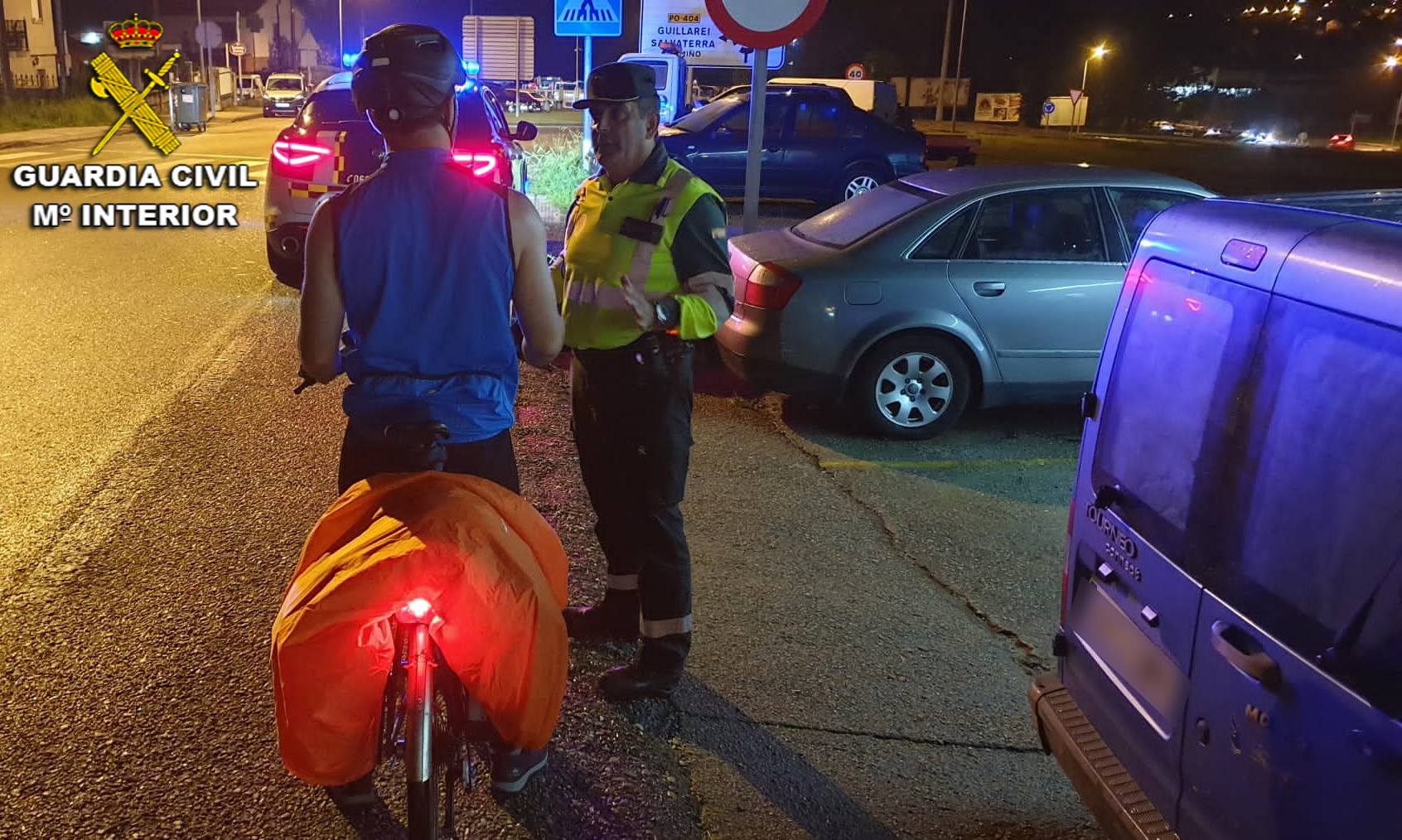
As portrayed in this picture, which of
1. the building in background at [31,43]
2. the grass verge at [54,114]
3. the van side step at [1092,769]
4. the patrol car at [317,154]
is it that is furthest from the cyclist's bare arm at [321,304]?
the building in background at [31,43]

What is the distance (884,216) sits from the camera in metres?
6.74

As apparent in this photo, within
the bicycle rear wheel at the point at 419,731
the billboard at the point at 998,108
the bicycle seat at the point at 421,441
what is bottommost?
the bicycle rear wheel at the point at 419,731

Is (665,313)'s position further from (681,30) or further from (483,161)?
(681,30)

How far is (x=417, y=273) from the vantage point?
8.36 ft

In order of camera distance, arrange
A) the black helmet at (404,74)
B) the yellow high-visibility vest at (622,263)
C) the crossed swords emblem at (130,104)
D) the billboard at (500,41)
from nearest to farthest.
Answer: the black helmet at (404,74), the yellow high-visibility vest at (622,263), the billboard at (500,41), the crossed swords emblem at (130,104)

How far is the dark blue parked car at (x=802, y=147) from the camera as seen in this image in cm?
1605

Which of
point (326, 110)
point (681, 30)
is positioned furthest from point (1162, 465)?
point (681, 30)

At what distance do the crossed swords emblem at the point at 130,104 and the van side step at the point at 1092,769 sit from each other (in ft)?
82.5

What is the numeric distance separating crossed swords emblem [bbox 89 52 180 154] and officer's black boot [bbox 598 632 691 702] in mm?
24075

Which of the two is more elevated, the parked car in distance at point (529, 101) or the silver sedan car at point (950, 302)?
the parked car in distance at point (529, 101)

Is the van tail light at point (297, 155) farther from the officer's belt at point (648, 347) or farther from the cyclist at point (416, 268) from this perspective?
the cyclist at point (416, 268)

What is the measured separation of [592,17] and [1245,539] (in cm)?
1347

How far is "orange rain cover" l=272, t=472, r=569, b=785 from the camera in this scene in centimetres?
225

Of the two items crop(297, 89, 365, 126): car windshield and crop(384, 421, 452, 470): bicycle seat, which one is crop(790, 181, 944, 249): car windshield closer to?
crop(297, 89, 365, 126): car windshield
